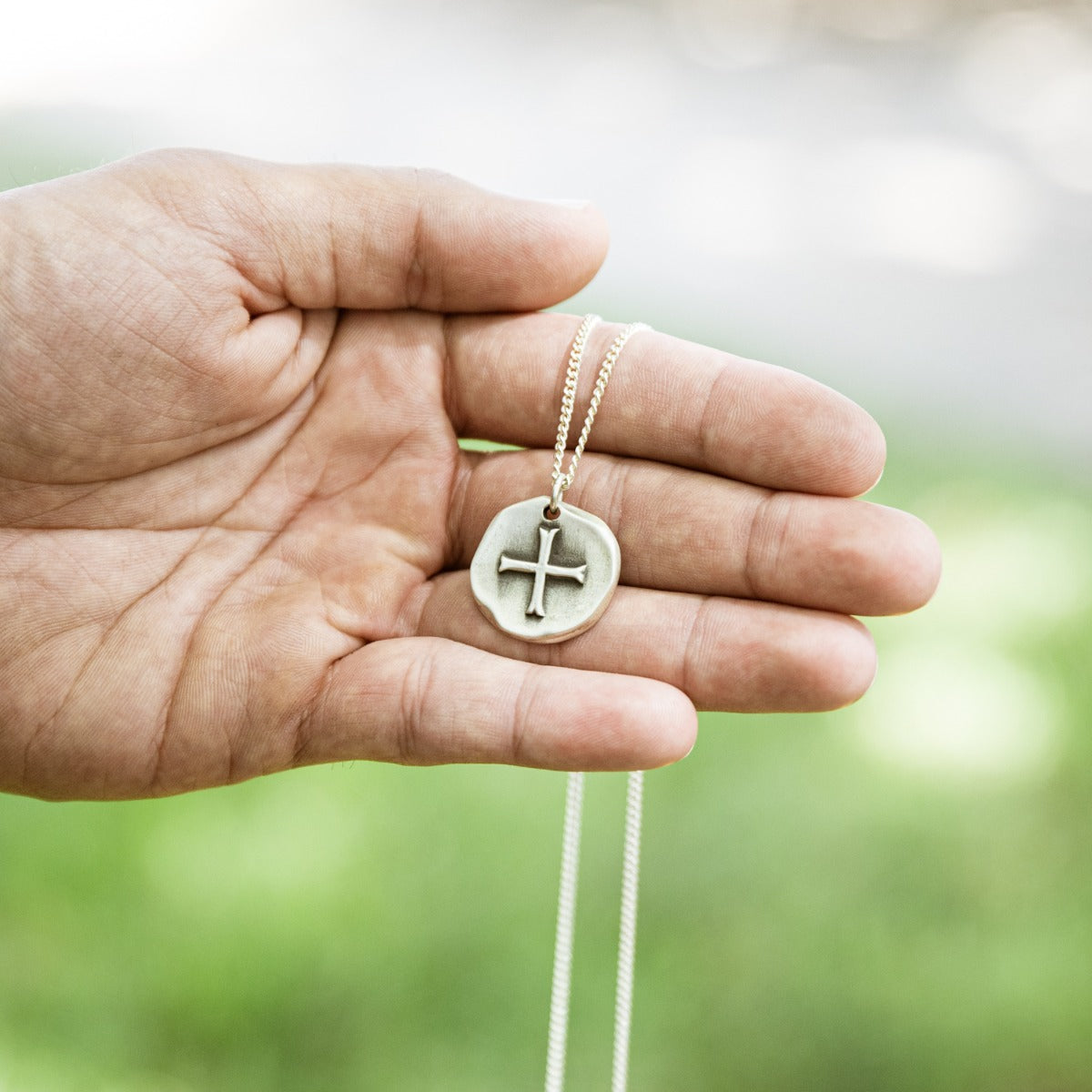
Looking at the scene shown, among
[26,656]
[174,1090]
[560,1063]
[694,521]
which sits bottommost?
[174,1090]

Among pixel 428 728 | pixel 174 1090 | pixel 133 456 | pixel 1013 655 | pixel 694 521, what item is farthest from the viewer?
pixel 1013 655

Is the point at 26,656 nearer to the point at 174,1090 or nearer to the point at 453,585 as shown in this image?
the point at 453,585

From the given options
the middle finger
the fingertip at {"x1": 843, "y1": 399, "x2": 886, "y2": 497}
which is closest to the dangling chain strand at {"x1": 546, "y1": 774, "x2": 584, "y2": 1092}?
the middle finger

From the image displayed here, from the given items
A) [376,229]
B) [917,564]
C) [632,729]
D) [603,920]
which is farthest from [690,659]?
[603,920]

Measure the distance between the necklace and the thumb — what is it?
219mm

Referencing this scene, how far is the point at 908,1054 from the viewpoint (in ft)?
10.9

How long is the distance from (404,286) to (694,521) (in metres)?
0.89

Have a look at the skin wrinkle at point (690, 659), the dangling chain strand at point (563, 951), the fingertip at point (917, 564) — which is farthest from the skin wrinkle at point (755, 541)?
the dangling chain strand at point (563, 951)

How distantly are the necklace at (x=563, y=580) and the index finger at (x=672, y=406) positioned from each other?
4 centimetres

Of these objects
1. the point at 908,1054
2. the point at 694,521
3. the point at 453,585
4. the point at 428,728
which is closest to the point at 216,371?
the point at 453,585

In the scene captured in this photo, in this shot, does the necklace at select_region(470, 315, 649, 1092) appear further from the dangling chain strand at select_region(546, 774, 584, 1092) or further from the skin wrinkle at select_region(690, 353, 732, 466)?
the skin wrinkle at select_region(690, 353, 732, 466)

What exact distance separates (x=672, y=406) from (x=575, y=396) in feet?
0.79

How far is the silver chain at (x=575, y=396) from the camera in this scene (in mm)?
2717

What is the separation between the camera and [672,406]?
2.65 m
